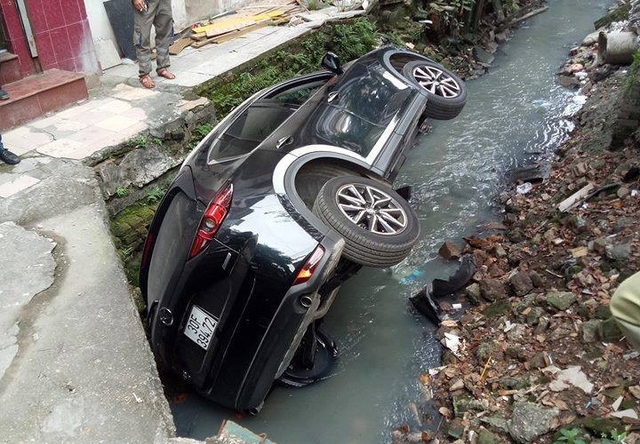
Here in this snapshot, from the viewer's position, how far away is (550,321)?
4.61m

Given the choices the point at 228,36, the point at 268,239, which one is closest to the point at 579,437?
the point at 268,239

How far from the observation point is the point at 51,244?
4.24 meters

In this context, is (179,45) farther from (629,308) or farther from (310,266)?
(629,308)

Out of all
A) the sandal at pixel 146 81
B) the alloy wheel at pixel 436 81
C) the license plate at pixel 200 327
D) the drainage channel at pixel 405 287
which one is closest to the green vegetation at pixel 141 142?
the drainage channel at pixel 405 287

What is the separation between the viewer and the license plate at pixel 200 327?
12.3 ft

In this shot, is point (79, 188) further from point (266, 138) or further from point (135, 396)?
point (135, 396)

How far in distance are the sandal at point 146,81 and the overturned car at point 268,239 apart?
2.52m

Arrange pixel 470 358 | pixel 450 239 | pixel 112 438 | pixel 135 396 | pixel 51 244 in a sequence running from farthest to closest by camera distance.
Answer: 1. pixel 450 239
2. pixel 470 358
3. pixel 51 244
4. pixel 135 396
5. pixel 112 438

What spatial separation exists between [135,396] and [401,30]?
8.66 meters

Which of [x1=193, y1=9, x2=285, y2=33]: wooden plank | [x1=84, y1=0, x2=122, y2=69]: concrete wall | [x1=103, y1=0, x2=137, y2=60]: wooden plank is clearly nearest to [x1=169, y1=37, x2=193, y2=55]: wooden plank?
[x1=193, y1=9, x2=285, y2=33]: wooden plank

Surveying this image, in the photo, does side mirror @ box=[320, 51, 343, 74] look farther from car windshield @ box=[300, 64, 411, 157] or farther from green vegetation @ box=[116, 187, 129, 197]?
green vegetation @ box=[116, 187, 129, 197]

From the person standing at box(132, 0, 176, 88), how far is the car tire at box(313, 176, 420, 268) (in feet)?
12.8

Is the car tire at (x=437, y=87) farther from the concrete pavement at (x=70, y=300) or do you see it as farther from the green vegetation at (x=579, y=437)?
the green vegetation at (x=579, y=437)

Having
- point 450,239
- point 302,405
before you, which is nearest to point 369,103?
point 450,239
